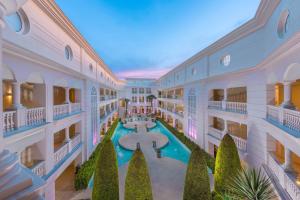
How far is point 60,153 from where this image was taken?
10.6 m

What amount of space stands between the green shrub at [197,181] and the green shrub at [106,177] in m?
4.04

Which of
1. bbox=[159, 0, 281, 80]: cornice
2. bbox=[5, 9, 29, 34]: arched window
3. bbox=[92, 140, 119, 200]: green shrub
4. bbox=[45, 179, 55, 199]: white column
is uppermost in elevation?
bbox=[159, 0, 281, 80]: cornice

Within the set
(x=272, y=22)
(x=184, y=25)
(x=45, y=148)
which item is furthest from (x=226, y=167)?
(x=184, y=25)

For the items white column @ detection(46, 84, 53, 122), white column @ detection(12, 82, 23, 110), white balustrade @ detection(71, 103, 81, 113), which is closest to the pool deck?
white balustrade @ detection(71, 103, 81, 113)

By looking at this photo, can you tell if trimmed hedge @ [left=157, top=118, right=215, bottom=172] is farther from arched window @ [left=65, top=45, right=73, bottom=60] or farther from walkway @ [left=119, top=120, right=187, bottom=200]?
arched window @ [left=65, top=45, right=73, bottom=60]

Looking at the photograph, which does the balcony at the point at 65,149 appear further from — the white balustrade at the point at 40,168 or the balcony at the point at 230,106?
the balcony at the point at 230,106

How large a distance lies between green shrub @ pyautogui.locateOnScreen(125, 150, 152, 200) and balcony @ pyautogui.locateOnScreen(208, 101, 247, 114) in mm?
9271

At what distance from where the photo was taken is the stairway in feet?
10.4

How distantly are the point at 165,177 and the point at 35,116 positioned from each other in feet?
36.1

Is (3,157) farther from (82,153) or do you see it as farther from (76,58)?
(82,153)

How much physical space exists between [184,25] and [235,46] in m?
21.3

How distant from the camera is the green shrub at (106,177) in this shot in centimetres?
797

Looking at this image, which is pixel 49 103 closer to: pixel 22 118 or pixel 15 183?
pixel 22 118

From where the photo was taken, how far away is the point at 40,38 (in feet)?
26.6
